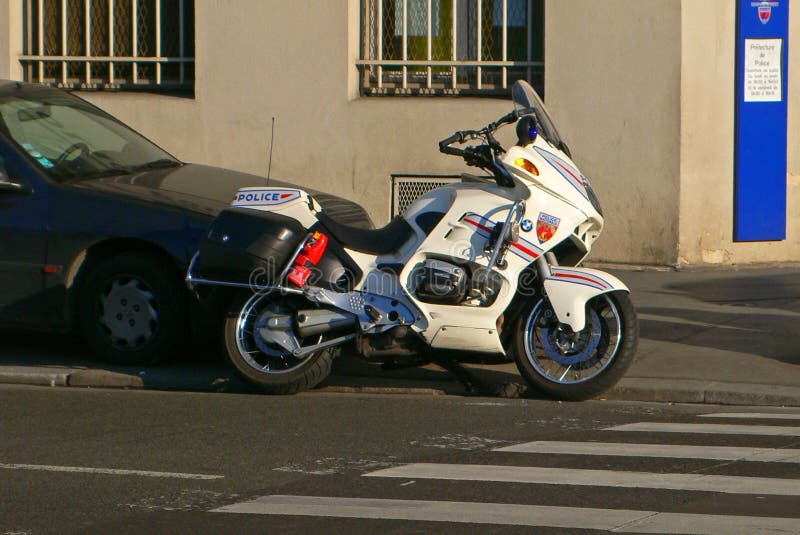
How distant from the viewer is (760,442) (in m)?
7.09

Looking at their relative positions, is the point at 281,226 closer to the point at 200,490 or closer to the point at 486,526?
the point at 200,490

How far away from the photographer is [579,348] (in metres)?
8.45

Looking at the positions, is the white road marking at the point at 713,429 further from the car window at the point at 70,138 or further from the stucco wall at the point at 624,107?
the stucco wall at the point at 624,107

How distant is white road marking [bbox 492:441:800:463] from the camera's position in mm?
6719

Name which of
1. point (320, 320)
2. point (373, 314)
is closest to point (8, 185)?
point (320, 320)

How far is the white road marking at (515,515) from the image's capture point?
213 inches

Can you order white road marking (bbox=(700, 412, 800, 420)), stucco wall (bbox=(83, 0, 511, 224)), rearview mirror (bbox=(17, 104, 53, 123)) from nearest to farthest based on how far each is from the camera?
1. white road marking (bbox=(700, 412, 800, 420))
2. rearview mirror (bbox=(17, 104, 53, 123))
3. stucco wall (bbox=(83, 0, 511, 224))

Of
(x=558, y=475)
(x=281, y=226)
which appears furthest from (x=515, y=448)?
Answer: (x=281, y=226)

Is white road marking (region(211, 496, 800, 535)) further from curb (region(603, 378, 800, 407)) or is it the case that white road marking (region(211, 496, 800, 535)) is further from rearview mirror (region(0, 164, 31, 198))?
rearview mirror (region(0, 164, 31, 198))

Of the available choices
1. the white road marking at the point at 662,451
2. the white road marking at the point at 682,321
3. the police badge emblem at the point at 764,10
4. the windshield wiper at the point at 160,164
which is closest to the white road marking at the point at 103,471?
the white road marking at the point at 662,451

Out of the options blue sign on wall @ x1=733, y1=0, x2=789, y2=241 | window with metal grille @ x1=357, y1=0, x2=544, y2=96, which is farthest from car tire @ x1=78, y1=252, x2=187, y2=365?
blue sign on wall @ x1=733, y1=0, x2=789, y2=241

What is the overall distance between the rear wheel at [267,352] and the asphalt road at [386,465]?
0.12m

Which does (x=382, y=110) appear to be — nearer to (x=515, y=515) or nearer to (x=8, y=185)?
(x=8, y=185)

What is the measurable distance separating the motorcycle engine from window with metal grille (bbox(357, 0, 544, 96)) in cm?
566
